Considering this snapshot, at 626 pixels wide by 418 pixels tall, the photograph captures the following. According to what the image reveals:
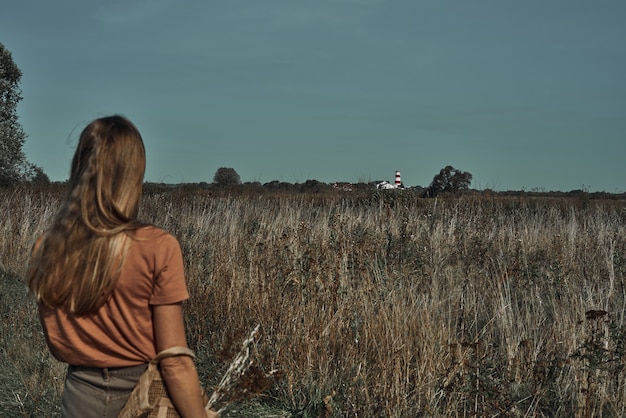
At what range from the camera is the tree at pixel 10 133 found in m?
23.1

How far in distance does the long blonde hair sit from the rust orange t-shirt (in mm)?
41

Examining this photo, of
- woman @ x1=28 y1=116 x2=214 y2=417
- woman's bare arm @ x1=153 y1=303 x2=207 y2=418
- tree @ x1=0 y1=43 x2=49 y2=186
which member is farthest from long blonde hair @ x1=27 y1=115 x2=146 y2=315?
tree @ x1=0 y1=43 x2=49 y2=186

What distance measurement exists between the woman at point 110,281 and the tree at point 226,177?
2714 cm

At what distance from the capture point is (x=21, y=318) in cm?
661

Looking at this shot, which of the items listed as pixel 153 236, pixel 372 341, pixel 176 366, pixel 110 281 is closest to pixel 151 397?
pixel 176 366

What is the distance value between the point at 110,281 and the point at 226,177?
97.9 feet

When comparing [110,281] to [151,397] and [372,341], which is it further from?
[372,341]

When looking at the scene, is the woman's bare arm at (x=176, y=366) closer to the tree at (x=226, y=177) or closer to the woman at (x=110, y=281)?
the woman at (x=110, y=281)

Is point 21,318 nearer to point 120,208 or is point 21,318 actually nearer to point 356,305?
point 356,305

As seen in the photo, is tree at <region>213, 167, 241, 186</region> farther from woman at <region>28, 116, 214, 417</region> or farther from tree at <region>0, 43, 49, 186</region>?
woman at <region>28, 116, 214, 417</region>

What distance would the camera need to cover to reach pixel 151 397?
7.38 ft

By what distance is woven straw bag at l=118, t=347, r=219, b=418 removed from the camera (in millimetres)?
2232

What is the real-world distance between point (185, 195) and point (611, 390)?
1612 centimetres

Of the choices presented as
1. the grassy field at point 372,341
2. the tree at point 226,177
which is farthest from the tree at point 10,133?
the grassy field at point 372,341
